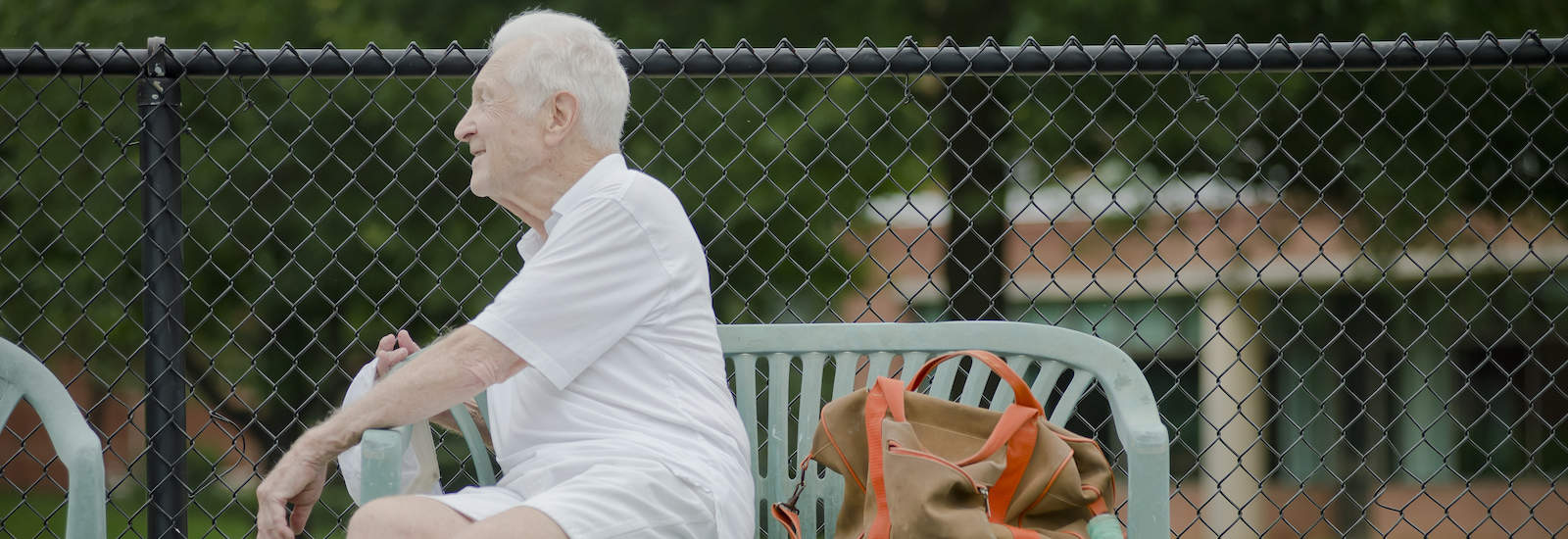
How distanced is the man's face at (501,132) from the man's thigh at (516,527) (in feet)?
1.95

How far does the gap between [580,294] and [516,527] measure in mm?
352

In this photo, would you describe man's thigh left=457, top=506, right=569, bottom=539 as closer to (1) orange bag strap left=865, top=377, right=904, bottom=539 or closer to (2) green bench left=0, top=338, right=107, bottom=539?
(1) orange bag strap left=865, top=377, right=904, bottom=539

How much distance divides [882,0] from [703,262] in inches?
181

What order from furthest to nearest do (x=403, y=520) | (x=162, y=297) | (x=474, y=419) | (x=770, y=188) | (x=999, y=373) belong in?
(x=770, y=188)
(x=162, y=297)
(x=474, y=419)
(x=999, y=373)
(x=403, y=520)

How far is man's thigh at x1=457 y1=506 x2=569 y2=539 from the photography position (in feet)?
5.65

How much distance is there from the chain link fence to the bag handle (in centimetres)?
73

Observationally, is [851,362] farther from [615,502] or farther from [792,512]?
[615,502]

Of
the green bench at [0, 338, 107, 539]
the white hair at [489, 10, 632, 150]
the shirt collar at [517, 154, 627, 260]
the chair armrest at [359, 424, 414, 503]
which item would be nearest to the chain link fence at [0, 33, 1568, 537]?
the green bench at [0, 338, 107, 539]

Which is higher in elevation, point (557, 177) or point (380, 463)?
point (557, 177)

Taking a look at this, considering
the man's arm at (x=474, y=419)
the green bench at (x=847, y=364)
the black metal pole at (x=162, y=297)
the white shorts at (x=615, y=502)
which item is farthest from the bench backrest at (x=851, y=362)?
the black metal pole at (x=162, y=297)

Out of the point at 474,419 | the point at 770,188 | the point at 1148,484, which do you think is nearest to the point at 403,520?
the point at 474,419

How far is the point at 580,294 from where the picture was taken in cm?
188

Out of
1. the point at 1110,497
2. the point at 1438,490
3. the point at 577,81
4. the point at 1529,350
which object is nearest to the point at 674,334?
the point at 577,81

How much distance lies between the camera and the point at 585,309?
6.20 feet
